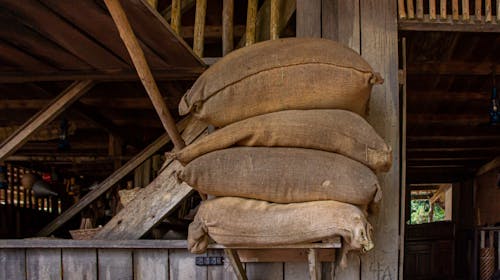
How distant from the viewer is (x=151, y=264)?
230 cm

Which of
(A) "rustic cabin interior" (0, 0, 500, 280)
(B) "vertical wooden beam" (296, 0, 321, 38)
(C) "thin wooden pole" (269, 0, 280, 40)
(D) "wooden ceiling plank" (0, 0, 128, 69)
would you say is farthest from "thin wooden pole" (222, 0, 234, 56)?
(D) "wooden ceiling plank" (0, 0, 128, 69)

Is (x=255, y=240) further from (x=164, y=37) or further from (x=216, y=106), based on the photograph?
(x=164, y=37)

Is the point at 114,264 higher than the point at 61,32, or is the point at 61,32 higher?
the point at 61,32

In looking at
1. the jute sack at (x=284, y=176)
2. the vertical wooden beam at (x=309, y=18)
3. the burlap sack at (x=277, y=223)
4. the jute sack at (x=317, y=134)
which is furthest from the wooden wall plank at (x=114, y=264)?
the vertical wooden beam at (x=309, y=18)

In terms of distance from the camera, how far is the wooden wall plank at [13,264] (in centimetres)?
237

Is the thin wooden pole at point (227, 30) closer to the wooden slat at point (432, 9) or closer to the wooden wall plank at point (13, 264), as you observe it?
the wooden slat at point (432, 9)

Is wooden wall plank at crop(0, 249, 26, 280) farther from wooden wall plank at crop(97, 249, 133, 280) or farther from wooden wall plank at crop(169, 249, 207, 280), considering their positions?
wooden wall plank at crop(169, 249, 207, 280)

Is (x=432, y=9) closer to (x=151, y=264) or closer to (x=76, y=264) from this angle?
(x=151, y=264)

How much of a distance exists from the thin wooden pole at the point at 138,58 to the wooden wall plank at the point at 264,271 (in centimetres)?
A: 70

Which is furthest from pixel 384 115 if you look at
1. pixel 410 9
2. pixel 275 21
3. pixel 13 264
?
pixel 13 264

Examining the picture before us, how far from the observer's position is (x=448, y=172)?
7543 millimetres

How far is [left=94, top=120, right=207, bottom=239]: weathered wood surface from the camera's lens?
7.72 ft

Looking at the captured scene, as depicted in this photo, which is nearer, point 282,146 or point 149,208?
point 282,146

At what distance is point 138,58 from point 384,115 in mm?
1126
